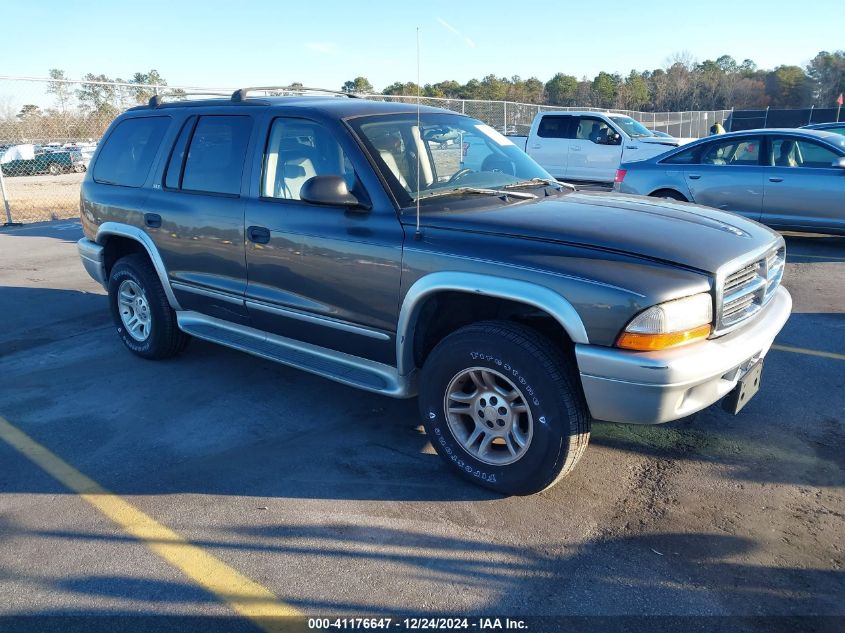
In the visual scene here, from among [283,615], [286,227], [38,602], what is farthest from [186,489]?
[286,227]

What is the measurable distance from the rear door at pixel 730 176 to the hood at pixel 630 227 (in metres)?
5.80

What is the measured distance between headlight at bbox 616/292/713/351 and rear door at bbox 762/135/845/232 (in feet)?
23.0

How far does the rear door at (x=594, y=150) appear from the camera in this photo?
15414 mm

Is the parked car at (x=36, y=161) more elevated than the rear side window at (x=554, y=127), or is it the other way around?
the rear side window at (x=554, y=127)

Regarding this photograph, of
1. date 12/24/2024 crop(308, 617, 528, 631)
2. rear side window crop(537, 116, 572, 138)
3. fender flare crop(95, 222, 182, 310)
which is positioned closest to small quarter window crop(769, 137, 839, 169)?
rear side window crop(537, 116, 572, 138)

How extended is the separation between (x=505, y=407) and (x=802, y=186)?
24.4ft

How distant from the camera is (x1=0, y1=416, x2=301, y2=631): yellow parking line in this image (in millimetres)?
2676

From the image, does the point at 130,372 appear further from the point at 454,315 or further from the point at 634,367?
the point at 634,367

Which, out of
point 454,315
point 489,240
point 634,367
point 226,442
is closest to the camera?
point 634,367

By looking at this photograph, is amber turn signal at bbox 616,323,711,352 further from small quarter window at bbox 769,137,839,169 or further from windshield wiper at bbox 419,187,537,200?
small quarter window at bbox 769,137,839,169

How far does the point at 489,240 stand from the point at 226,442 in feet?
6.65

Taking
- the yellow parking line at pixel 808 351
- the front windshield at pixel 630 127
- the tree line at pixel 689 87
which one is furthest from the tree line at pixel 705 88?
the yellow parking line at pixel 808 351

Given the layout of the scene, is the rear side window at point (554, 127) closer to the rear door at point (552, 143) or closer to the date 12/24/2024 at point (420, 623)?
the rear door at point (552, 143)

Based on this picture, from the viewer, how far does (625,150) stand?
1521 centimetres
